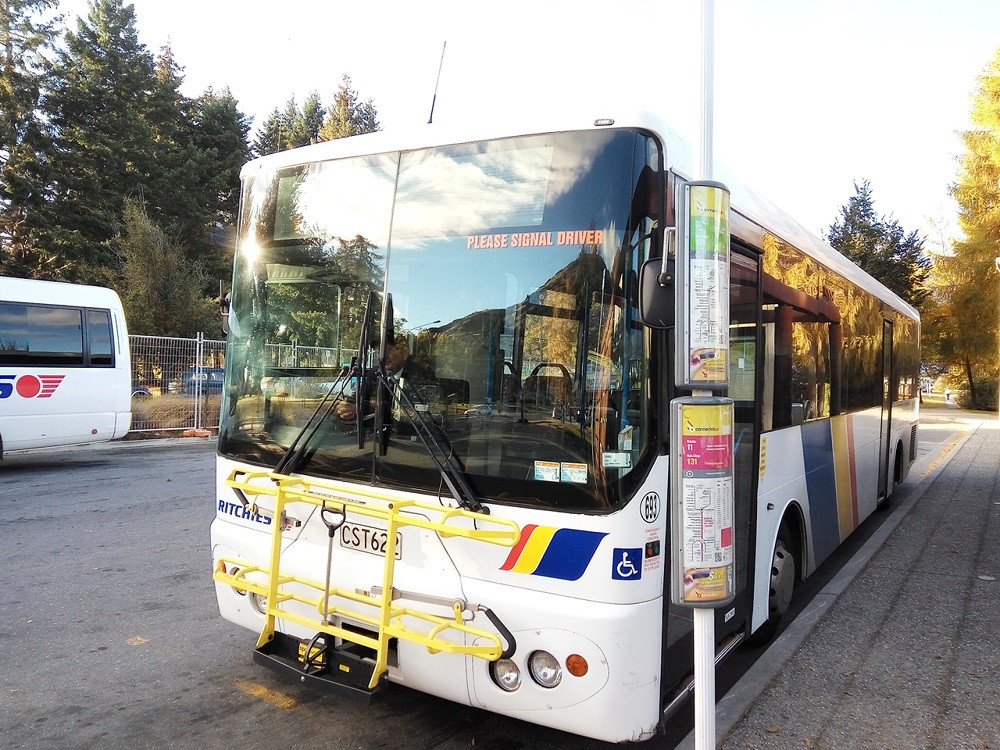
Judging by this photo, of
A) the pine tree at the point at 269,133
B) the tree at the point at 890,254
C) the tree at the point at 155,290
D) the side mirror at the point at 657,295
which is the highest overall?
the pine tree at the point at 269,133

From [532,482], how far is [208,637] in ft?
10.0

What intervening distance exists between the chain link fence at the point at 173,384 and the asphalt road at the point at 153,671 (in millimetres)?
9804

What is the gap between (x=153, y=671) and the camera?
14.4 feet

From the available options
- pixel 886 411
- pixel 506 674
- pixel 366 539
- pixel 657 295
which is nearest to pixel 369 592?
pixel 366 539

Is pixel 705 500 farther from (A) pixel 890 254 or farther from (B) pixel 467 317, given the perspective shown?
(A) pixel 890 254

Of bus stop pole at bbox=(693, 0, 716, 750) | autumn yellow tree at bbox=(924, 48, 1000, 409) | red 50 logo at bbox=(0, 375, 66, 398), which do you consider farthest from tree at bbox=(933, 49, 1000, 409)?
bus stop pole at bbox=(693, 0, 716, 750)

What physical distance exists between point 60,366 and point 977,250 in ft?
129

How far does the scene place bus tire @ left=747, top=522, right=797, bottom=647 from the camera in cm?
494

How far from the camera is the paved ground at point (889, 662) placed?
3.82 metres

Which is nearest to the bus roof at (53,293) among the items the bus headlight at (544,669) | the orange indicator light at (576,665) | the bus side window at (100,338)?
the bus side window at (100,338)

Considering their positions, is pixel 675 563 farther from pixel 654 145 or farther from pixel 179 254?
pixel 179 254

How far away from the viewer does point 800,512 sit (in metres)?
5.38

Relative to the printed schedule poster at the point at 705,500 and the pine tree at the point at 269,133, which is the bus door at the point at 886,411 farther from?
the pine tree at the point at 269,133

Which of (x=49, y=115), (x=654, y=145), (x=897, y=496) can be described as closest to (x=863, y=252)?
(x=897, y=496)
